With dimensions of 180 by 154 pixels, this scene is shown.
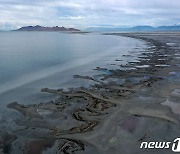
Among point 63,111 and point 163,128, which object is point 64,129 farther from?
point 163,128

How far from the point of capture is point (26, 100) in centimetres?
1647

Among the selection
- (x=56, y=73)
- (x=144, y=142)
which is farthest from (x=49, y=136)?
(x=56, y=73)

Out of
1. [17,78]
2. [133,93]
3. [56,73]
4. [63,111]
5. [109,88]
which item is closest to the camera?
[63,111]

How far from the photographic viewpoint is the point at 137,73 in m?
24.7

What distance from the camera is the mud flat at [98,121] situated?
10.3 meters

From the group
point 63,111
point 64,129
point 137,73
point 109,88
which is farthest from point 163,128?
point 137,73

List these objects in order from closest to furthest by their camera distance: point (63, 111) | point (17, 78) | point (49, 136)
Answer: point (49, 136)
point (63, 111)
point (17, 78)

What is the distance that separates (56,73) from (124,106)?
12.8 m

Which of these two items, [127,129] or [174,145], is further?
[127,129]

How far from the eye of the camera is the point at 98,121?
1256 cm

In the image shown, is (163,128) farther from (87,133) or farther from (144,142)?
(87,133)

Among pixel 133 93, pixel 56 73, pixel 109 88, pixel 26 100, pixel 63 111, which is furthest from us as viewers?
pixel 56 73

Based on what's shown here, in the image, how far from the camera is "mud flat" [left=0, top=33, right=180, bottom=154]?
10.3 metres

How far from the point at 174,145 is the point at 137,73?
15.0 metres
